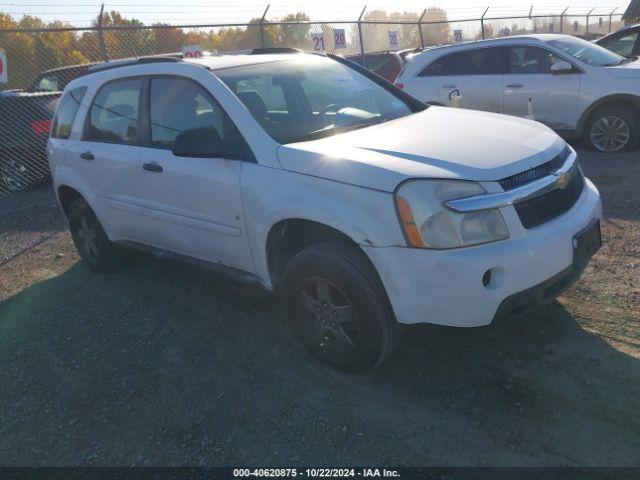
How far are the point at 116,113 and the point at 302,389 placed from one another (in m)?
2.79

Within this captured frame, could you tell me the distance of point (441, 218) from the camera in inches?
109

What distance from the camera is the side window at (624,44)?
32.2ft

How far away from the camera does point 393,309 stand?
9.63 ft

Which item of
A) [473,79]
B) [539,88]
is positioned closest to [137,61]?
[473,79]

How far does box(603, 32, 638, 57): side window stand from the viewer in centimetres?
980

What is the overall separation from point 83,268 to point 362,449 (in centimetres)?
406

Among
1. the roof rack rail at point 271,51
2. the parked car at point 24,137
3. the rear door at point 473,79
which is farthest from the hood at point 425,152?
the parked car at point 24,137

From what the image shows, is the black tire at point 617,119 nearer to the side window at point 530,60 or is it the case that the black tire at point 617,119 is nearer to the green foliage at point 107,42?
the side window at point 530,60

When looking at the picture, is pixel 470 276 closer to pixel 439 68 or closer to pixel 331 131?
pixel 331 131

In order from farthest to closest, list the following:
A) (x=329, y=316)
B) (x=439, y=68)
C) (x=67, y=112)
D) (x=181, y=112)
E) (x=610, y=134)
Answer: (x=439, y=68) → (x=610, y=134) → (x=67, y=112) → (x=181, y=112) → (x=329, y=316)

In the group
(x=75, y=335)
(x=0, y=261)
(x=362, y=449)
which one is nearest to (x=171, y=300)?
(x=75, y=335)

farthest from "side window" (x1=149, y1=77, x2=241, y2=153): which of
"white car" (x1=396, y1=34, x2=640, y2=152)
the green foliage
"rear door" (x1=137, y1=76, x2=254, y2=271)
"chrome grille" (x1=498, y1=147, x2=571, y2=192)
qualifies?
the green foliage

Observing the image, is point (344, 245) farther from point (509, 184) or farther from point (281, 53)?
point (281, 53)

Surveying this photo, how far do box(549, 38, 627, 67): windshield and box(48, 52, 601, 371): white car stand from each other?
189 inches
